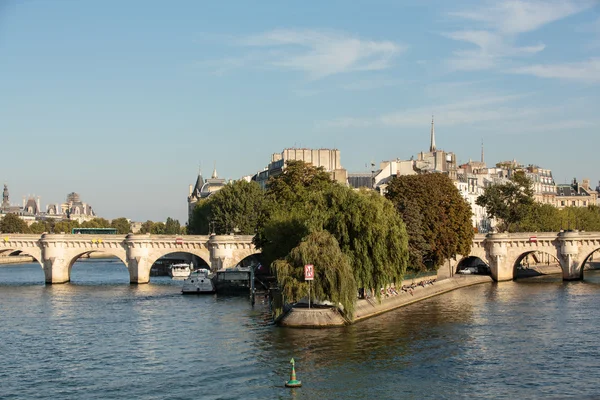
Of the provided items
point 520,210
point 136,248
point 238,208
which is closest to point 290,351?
point 136,248

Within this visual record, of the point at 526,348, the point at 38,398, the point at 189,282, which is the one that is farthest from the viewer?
the point at 189,282

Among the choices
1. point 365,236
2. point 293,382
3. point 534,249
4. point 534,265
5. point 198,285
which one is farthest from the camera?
point 534,265

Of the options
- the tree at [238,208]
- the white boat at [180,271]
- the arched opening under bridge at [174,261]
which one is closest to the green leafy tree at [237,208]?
the tree at [238,208]

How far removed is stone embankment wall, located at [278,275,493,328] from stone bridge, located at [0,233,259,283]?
2064 centimetres

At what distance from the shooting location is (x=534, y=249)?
9231 centimetres

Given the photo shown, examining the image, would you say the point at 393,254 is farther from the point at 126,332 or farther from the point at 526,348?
the point at 126,332

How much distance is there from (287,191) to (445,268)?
1920cm

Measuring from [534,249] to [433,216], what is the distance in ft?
52.6

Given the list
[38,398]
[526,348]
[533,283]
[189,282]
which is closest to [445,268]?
[533,283]

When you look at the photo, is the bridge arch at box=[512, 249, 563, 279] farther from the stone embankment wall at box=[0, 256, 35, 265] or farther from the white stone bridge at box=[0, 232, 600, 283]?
the stone embankment wall at box=[0, 256, 35, 265]

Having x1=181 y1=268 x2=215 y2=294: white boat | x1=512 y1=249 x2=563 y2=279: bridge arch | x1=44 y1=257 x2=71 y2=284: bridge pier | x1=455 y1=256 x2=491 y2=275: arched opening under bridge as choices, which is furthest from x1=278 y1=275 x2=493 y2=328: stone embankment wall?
x1=44 y1=257 x2=71 y2=284: bridge pier

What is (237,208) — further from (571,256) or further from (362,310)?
(362,310)

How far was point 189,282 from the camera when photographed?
78.1 m

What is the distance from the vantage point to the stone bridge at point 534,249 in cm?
9050
